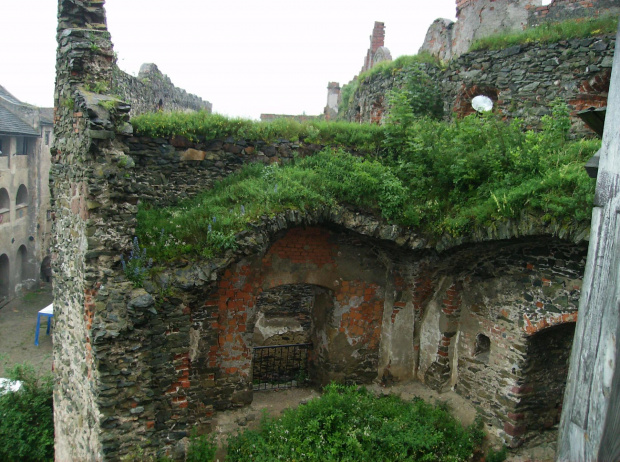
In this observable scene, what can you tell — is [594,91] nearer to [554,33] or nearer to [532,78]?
[532,78]

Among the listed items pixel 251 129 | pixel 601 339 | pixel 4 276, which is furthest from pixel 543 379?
pixel 4 276

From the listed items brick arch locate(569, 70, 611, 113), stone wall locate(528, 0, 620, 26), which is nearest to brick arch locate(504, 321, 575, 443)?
brick arch locate(569, 70, 611, 113)

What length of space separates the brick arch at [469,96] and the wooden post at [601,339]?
6.81m

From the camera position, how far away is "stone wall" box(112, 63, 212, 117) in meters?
10.5

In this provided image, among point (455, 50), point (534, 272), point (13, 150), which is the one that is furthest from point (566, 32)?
point (13, 150)

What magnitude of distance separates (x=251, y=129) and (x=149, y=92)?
606 centimetres

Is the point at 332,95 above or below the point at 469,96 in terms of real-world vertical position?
above

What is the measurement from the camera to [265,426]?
679cm

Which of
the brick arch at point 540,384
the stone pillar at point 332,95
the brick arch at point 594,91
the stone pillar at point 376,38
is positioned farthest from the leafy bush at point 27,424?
the stone pillar at point 376,38

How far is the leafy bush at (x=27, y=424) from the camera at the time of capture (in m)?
8.28

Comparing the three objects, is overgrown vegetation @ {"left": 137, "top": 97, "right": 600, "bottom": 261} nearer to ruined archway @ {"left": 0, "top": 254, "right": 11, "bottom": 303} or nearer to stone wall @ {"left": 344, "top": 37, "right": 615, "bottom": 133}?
stone wall @ {"left": 344, "top": 37, "right": 615, "bottom": 133}

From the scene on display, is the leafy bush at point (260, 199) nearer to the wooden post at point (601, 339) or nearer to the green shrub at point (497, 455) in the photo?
the green shrub at point (497, 455)

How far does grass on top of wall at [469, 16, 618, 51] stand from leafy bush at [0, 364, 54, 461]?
1067 centimetres

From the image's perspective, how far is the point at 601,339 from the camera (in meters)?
2.39
